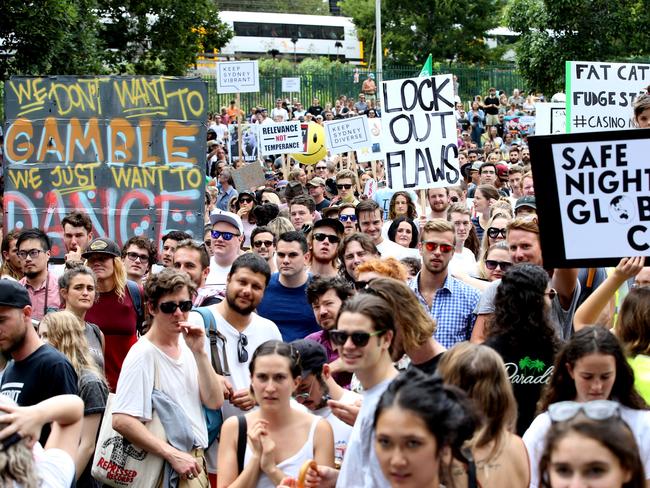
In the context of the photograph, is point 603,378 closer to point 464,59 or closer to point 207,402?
point 207,402

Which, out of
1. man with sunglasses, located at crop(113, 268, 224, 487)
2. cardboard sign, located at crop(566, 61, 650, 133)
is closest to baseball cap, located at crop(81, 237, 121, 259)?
man with sunglasses, located at crop(113, 268, 224, 487)

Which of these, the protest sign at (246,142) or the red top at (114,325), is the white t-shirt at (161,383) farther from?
the protest sign at (246,142)

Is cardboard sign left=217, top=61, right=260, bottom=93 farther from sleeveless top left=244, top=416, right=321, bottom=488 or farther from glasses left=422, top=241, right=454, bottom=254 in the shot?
sleeveless top left=244, top=416, right=321, bottom=488

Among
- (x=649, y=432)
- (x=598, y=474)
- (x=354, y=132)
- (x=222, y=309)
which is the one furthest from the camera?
(x=354, y=132)

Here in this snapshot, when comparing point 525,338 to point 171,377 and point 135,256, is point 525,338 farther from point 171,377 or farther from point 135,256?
point 135,256

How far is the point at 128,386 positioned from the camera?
5672 millimetres

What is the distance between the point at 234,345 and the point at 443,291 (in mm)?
1259

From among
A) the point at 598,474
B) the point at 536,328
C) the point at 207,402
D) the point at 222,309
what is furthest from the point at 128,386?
the point at 598,474

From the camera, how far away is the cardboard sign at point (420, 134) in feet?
36.2

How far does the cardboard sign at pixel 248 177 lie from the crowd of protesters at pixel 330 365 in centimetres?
680

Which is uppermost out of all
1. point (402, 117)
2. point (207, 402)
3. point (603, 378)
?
point (402, 117)

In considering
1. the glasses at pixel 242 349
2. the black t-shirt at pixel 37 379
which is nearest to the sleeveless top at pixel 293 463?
the black t-shirt at pixel 37 379

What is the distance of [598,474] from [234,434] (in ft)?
6.31

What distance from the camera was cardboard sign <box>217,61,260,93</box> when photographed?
19.8 m
